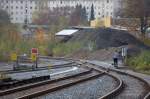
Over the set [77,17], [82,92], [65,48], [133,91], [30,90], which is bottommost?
[65,48]

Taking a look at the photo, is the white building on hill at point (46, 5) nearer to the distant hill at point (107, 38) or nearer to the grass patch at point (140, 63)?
the distant hill at point (107, 38)

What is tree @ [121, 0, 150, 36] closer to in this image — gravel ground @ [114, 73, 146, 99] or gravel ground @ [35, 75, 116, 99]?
gravel ground @ [114, 73, 146, 99]

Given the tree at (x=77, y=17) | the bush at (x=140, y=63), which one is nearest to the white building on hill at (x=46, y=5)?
the tree at (x=77, y=17)

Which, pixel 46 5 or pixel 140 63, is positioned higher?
pixel 46 5

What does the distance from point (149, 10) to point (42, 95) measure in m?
54.1

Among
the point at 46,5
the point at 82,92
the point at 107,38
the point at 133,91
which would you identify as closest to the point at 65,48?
the point at 107,38

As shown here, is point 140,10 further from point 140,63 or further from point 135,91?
point 135,91

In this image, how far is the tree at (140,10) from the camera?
70706 millimetres

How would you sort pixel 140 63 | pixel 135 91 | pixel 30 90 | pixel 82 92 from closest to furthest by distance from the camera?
pixel 30 90 → pixel 82 92 → pixel 135 91 → pixel 140 63

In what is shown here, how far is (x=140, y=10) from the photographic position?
233 ft

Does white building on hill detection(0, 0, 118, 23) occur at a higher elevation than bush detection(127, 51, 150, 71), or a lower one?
higher

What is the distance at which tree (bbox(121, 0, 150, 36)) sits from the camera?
232 ft

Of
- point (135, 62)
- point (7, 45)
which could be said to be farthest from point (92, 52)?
point (135, 62)

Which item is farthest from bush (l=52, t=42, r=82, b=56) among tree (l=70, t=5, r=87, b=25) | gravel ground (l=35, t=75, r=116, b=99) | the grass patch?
tree (l=70, t=5, r=87, b=25)
